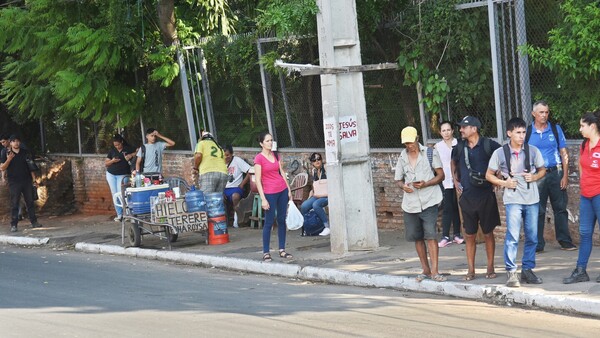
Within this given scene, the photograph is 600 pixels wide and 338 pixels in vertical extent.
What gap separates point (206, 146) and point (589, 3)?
7.16 m

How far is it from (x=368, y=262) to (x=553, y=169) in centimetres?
267

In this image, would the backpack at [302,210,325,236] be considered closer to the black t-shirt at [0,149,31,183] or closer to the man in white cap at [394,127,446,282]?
the man in white cap at [394,127,446,282]

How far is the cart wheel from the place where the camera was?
16.2m

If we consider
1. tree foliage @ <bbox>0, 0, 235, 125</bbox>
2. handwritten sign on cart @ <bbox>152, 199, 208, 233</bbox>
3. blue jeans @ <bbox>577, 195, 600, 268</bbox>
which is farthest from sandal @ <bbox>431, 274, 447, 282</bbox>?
tree foliage @ <bbox>0, 0, 235, 125</bbox>

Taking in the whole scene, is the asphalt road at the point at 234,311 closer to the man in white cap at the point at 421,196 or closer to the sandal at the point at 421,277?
the sandal at the point at 421,277

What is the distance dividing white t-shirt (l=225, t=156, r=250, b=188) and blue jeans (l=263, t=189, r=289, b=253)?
4.56 m

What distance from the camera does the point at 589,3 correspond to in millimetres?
12883

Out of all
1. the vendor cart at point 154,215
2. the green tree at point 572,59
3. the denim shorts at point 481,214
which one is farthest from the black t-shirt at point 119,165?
the denim shorts at point 481,214

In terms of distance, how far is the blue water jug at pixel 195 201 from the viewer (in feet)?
52.1

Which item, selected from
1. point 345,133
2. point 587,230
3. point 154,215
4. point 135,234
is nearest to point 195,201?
point 154,215

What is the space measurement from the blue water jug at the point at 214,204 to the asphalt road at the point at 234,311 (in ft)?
7.85

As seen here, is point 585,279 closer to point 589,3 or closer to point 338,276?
point 338,276

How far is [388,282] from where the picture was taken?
459 inches

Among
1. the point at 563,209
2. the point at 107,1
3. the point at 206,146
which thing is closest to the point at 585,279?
the point at 563,209
